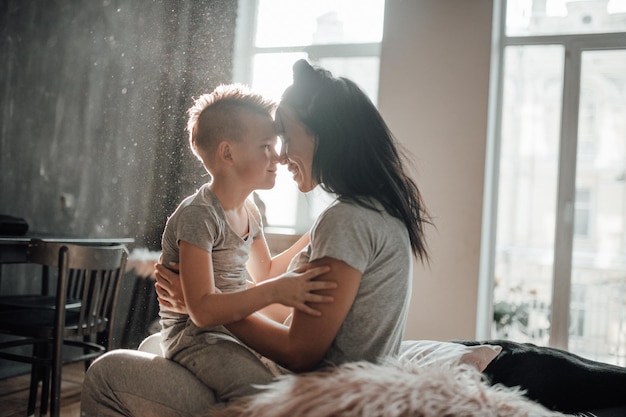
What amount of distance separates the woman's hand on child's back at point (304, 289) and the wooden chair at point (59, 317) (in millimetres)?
1100

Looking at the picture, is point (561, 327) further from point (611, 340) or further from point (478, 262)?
point (478, 262)

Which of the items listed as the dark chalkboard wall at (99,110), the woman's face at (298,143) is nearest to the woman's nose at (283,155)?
the woman's face at (298,143)

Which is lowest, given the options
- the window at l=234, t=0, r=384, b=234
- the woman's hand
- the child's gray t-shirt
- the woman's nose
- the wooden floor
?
the wooden floor

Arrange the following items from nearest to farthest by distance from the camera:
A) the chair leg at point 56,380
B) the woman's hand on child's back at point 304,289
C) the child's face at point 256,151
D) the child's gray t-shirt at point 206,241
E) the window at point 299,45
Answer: the woman's hand on child's back at point 304,289
the child's gray t-shirt at point 206,241
the child's face at point 256,151
the chair leg at point 56,380
the window at point 299,45

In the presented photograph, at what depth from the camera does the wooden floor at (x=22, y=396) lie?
214cm

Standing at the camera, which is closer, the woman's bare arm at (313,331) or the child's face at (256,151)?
the woman's bare arm at (313,331)

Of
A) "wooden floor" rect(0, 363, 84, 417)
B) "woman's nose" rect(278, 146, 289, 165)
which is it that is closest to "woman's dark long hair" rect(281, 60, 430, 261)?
"woman's nose" rect(278, 146, 289, 165)

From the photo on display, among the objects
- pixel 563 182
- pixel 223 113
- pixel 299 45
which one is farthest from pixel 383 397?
pixel 299 45

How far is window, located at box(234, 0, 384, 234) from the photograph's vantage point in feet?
13.8

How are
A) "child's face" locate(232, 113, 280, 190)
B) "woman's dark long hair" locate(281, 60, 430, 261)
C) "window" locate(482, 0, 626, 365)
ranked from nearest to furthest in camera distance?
"woman's dark long hair" locate(281, 60, 430, 261), "child's face" locate(232, 113, 280, 190), "window" locate(482, 0, 626, 365)

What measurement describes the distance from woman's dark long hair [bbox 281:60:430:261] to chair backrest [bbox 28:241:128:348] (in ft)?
3.64

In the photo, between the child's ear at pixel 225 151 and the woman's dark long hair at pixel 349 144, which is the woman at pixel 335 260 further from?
the child's ear at pixel 225 151

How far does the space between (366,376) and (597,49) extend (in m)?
3.58

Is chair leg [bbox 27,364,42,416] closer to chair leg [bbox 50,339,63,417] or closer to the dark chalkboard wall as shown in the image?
chair leg [bbox 50,339,63,417]
